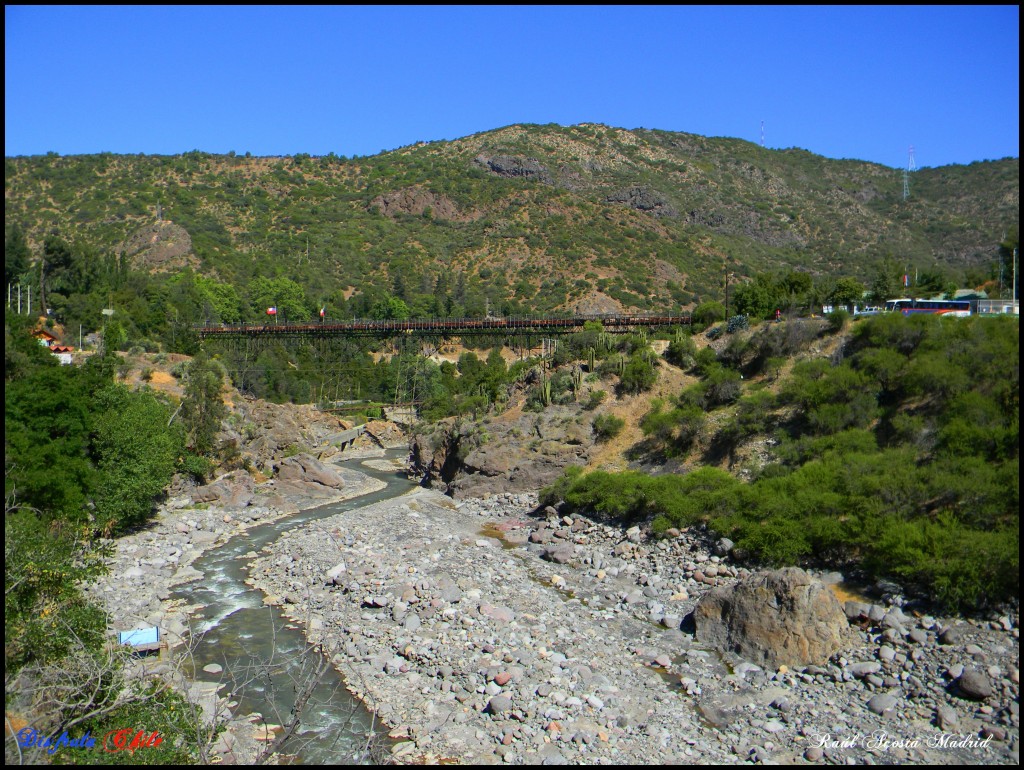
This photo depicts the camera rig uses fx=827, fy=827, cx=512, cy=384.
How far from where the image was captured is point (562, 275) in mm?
86000

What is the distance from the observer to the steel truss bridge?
148ft

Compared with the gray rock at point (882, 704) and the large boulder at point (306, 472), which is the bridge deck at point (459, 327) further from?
the gray rock at point (882, 704)

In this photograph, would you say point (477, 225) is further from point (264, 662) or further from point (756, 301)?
point (264, 662)

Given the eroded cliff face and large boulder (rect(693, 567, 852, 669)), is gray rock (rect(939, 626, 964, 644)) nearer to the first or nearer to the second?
large boulder (rect(693, 567, 852, 669))

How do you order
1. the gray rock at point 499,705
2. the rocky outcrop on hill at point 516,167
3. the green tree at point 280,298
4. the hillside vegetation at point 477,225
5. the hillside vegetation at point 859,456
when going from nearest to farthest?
the gray rock at point 499,705
the hillside vegetation at point 859,456
the green tree at point 280,298
the hillside vegetation at point 477,225
the rocky outcrop on hill at point 516,167

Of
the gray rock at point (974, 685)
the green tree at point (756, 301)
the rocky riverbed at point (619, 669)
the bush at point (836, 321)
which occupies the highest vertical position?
the green tree at point (756, 301)

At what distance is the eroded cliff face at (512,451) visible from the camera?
35.7m

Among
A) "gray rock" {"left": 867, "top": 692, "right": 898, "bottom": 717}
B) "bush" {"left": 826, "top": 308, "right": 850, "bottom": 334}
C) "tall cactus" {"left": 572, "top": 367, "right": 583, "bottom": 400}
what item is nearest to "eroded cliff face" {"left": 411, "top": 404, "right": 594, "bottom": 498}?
"tall cactus" {"left": 572, "top": 367, "right": 583, "bottom": 400}

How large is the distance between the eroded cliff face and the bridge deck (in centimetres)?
764

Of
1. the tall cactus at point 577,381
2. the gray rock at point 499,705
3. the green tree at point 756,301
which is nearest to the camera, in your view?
the gray rock at point 499,705

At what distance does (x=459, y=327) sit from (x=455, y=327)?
0.25 m

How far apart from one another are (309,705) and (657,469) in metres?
19.7

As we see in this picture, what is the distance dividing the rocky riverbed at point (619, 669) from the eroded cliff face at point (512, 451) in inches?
382

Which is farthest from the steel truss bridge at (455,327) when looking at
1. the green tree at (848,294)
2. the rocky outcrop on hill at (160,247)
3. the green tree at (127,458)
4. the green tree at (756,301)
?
the rocky outcrop on hill at (160,247)
